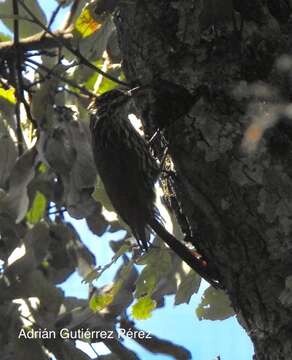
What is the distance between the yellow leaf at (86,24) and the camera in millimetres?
3100

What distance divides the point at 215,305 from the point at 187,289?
14cm

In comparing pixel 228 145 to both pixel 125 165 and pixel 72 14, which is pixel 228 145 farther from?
pixel 125 165

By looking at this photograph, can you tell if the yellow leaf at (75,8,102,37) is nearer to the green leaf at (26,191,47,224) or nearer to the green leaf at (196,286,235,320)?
the green leaf at (26,191,47,224)

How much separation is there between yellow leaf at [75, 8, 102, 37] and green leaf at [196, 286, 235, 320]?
41.9 inches

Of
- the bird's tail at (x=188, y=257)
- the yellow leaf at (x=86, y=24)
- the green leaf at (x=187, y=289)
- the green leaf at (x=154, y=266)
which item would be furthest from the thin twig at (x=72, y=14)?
the green leaf at (x=187, y=289)

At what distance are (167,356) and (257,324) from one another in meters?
1.11

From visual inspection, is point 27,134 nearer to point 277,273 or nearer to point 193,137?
point 193,137

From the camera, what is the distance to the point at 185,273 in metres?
3.00

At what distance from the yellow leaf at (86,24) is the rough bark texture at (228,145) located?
546 millimetres

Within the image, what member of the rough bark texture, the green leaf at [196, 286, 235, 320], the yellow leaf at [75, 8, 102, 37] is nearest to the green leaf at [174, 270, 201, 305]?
the green leaf at [196, 286, 235, 320]

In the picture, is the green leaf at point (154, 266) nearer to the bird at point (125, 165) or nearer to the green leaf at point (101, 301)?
the bird at point (125, 165)

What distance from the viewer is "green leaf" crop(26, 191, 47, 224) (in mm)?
3561

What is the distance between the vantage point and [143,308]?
3117 millimetres

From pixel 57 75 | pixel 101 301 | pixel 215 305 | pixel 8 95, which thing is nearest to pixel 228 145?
pixel 215 305
